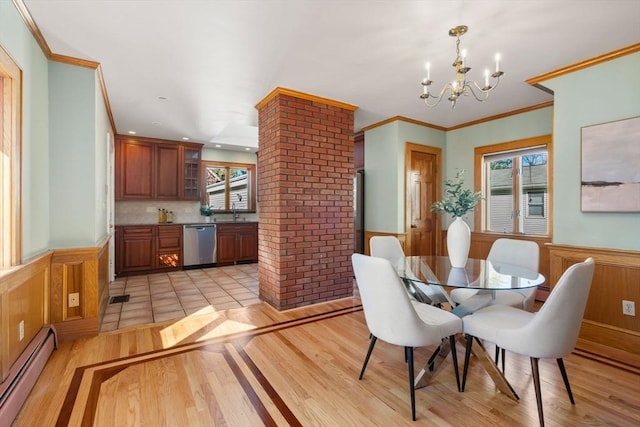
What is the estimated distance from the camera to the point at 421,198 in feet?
15.0

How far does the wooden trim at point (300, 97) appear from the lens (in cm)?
329

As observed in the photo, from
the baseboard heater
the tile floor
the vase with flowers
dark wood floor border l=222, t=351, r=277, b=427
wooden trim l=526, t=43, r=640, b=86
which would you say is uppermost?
wooden trim l=526, t=43, r=640, b=86

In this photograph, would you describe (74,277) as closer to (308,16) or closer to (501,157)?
(308,16)

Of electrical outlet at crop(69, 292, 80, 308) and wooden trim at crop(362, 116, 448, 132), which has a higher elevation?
wooden trim at crop(362, 116, 448, 132)

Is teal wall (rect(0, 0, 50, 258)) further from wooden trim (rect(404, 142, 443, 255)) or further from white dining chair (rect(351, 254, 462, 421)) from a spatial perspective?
wooden trim (rect(404, 142, 443, 255))

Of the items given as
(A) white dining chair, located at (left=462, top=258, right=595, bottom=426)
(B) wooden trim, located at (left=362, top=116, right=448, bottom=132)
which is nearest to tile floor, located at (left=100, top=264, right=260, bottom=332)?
(A) white dining chair, located at (left=462, top=258, right=595, bottom=426)

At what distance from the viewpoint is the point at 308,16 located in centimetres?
203

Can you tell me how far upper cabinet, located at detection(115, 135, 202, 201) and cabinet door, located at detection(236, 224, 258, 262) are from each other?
1.15m

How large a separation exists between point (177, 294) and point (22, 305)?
2.11 m

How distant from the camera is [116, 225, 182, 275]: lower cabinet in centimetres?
502

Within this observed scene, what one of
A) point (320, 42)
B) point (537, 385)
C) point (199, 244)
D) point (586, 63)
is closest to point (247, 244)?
point (199, 244)

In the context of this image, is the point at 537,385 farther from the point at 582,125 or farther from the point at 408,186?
the point at 408,186

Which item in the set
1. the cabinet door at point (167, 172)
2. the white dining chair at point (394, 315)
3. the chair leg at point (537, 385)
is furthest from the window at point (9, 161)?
the cabinet door at point (167, 172)

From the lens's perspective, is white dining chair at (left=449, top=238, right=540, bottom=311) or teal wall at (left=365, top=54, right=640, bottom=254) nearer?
white dining chair at (left=449, top=238, right=540, bottom=311)
